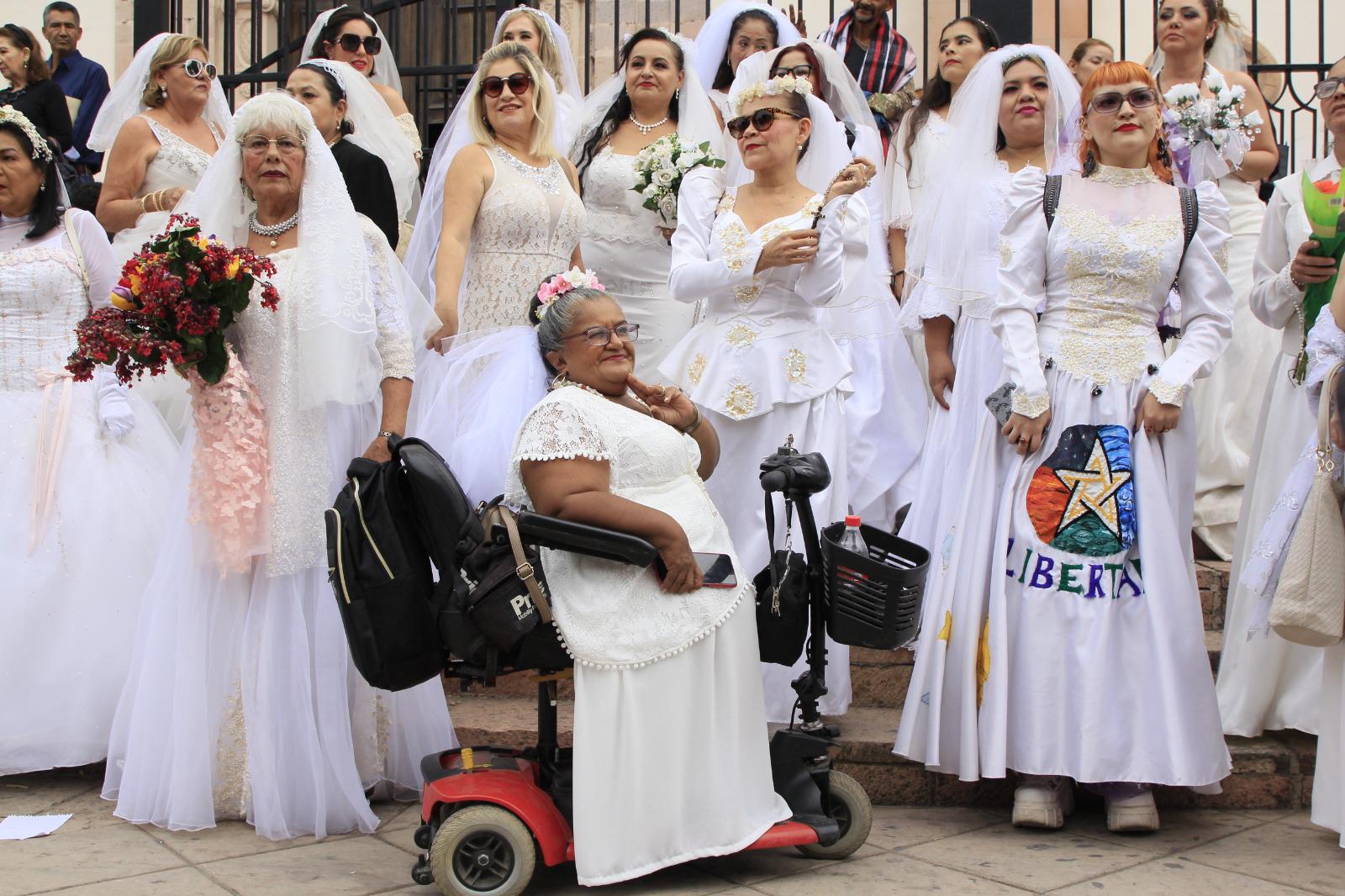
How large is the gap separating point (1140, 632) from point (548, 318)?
2.07 metres

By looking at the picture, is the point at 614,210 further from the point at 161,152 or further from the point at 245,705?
the point at 245,705

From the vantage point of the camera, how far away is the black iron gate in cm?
906

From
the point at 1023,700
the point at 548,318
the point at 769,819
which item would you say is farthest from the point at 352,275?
the point at 1023,700

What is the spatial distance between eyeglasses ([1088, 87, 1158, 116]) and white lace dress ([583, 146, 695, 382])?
2.30m

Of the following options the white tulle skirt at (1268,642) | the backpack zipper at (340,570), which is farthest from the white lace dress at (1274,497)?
the backpack zipper at (340,570)

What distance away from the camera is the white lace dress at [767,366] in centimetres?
507

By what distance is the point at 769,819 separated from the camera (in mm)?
4070

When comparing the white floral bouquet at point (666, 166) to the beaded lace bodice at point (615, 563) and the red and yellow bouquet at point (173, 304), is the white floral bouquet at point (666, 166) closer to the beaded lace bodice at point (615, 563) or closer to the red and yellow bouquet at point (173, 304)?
the red and yellow bouquet at point (173, 304)

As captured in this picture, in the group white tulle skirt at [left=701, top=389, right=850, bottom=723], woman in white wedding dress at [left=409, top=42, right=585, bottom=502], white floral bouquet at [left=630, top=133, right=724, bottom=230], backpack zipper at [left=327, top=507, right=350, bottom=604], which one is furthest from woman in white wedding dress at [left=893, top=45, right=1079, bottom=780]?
backpack zipper at [left=327, top=507, right=350, bottom=604]

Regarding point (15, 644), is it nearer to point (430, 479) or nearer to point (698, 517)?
point (430, 479)

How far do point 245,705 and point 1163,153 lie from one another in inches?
139

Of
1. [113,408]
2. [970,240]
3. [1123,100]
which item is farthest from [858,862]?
[113,408]

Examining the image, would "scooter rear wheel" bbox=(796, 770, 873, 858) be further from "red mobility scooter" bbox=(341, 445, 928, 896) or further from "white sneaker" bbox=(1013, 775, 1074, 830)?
"white sneaker" bbox=(1013, 775, 1074, 830)
